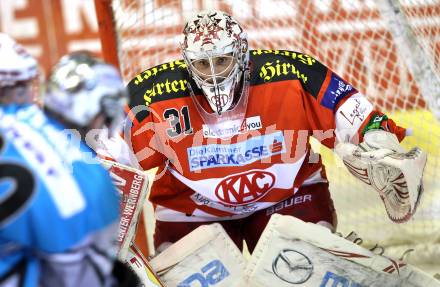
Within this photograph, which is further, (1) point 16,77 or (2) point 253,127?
(2) point 253,127

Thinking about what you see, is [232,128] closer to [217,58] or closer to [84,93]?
[217,58]

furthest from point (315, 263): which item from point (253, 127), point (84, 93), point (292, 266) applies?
point (84, 93)

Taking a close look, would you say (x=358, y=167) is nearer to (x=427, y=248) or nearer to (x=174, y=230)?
(x=174, y=230)

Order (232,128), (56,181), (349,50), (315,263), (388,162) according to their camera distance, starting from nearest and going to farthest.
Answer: (56,181)
(388,162)
(315,263)
(232,128)
(349,50)

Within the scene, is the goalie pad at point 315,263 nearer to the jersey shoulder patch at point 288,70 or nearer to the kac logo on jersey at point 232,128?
the kac logo on jersey at point 232,128

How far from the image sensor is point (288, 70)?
2.61m

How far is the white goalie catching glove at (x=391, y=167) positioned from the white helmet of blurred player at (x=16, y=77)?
1132mm

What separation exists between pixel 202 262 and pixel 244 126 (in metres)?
0.46

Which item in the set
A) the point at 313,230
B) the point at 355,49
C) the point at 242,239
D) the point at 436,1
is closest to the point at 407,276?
the point at 313,230

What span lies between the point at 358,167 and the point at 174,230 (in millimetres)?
698

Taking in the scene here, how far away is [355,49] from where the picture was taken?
3650 mm

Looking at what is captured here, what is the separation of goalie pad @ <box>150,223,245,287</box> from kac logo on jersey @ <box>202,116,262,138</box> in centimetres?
30

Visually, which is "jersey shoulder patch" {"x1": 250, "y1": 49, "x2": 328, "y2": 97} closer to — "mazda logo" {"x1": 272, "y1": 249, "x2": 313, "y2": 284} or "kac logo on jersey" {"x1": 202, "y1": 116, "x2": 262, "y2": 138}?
"kac logo on jersey" {"x1": 202, "y1": 116, "x2": 262, "y2": 138}

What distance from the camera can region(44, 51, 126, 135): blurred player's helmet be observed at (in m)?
1.62
